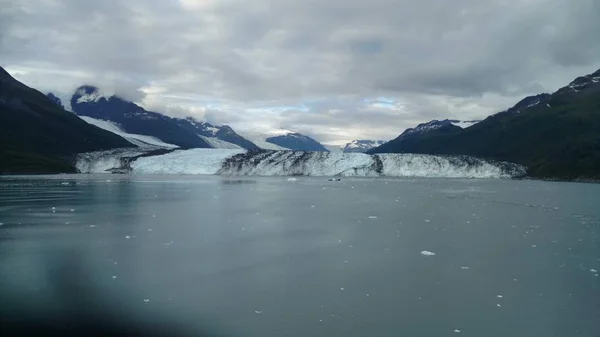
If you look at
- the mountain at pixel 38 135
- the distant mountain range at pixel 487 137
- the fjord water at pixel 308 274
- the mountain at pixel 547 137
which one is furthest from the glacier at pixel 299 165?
the fjord water at pixel 308 274

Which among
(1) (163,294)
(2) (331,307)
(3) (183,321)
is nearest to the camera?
(3) (183,321)

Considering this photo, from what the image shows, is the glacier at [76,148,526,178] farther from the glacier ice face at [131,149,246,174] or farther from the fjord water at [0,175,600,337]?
the fjord water at [0,175,600,337]

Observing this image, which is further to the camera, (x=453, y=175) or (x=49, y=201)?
(x=453, y=175)

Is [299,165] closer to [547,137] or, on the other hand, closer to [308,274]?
[547,137]

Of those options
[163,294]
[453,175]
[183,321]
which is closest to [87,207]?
[163,294]

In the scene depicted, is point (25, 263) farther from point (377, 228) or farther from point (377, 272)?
point (377, 228)

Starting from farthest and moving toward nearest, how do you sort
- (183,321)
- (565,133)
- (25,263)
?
(565,133) < (25,263) < (183,321)

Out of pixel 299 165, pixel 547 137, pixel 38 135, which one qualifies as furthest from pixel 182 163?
pixel 547 137
